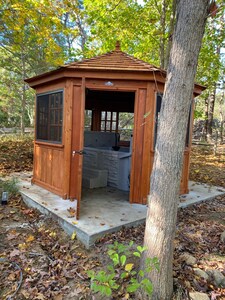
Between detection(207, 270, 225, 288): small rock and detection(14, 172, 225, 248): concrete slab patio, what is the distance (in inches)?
54.0

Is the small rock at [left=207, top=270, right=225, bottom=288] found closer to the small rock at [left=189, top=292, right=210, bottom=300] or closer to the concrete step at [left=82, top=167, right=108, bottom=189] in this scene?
the small rock at [left=189, top=292, right=210, bottom=300]

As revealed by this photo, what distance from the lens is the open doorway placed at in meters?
5.64

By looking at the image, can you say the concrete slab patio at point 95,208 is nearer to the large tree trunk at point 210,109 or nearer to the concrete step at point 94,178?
the concrete step at point 94,178

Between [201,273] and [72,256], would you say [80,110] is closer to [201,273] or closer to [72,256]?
[72,256]

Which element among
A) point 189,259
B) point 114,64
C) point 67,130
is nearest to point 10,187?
point 67,130

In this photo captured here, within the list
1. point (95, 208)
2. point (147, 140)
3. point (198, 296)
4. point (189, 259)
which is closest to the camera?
point (198, 296)

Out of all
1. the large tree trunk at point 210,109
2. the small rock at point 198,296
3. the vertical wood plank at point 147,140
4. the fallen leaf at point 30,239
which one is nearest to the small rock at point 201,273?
the small rock at point 198,296

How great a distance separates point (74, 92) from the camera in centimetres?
455

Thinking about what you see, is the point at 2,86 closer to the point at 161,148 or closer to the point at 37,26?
the point at 37,26

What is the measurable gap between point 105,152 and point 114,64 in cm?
241

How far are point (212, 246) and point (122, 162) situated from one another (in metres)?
2.91

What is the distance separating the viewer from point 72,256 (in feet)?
10.1

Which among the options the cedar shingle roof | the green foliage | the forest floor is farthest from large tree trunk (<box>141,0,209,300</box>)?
the green foliage

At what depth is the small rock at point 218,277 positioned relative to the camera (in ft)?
8.61
